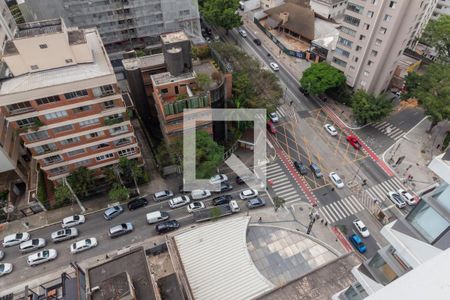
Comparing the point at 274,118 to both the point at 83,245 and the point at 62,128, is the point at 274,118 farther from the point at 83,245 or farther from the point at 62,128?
the point at 83,245

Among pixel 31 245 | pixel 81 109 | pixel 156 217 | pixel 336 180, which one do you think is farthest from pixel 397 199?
pixel 31 245

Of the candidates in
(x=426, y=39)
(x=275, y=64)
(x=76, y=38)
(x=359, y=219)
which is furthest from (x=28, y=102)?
(x=426, y=39)

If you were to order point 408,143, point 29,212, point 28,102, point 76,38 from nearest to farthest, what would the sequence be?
point 28,102 → point 76,38 → point 29,212 → point 408,143

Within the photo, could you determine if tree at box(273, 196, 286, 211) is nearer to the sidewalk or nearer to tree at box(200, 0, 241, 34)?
the sidewalk

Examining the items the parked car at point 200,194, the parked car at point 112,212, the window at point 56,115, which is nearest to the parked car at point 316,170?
the parked car at point 200,194

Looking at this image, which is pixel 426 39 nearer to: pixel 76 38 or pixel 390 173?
pixel 390 173

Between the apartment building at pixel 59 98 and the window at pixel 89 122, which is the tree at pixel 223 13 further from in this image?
the window at pixel 89 122
